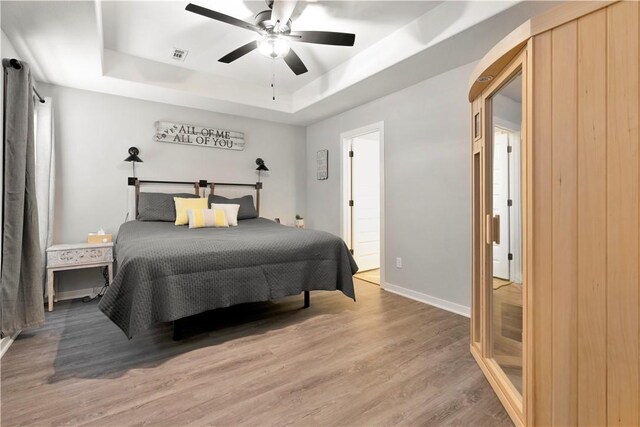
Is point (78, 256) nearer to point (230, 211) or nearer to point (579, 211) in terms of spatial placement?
point (230, 211)

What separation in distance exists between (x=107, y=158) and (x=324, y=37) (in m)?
3.02

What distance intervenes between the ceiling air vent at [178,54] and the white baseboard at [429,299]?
3.46 m

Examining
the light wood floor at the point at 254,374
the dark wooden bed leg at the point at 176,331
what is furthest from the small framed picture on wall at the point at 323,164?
the dark wooden bed leg at the point at 176,331

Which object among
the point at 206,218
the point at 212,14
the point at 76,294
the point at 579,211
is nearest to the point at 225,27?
the point at 212,14

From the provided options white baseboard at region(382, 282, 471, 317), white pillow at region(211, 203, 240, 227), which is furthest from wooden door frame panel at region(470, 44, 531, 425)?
white pillow at region(211, 203, 240, 227)

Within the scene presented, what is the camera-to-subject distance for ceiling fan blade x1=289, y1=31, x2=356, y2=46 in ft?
7.55

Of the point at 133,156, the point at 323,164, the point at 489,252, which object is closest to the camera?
the point at 489,252

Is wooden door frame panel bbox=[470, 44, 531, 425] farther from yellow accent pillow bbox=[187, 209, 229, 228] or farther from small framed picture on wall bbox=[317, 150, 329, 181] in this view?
small framed picture on wall bbox=[317, 150, 329, 181]

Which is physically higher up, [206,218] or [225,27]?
[225,27]

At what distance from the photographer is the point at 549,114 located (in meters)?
1.20

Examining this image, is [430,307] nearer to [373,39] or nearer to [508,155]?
[508,155]

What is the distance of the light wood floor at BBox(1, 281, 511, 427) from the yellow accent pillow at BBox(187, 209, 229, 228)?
107 cm

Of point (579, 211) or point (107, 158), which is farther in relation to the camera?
point (107, 158)

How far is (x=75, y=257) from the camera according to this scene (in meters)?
3.12
